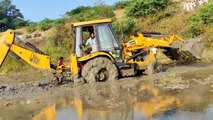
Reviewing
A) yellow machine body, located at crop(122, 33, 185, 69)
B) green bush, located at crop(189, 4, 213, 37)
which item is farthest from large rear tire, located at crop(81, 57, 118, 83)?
green bush, located at crop(189, 4, 213, 37)

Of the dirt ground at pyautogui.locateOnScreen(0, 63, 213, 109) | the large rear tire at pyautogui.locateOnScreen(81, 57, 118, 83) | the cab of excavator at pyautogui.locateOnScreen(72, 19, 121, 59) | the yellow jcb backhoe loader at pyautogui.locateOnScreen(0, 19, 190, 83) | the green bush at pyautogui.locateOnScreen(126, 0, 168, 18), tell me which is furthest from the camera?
the green bush at pyautogui.locateOnScreen(126, 0, 168, 18)

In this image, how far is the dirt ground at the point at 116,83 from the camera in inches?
535

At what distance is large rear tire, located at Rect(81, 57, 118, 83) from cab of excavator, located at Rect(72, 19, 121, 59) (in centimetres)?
47

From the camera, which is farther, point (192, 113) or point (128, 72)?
point (128, 72)

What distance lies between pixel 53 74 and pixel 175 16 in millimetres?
12954

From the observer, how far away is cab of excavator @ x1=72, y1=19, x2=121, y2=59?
1612cm

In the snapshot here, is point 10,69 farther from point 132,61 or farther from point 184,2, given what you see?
point 184,2

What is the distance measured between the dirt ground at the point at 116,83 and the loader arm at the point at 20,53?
89 centimetres

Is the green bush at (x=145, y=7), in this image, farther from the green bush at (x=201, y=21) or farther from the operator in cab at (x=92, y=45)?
the operator in cab at (x=92, y=45)

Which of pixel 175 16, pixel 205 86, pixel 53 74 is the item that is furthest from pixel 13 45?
pixel 175 16

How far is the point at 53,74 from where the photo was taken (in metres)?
16.1

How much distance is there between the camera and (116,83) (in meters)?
15.3

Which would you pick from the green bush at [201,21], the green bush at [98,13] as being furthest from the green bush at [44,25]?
the green bush at [201,21]

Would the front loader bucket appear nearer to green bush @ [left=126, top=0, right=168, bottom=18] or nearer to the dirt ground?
the dirt ground
